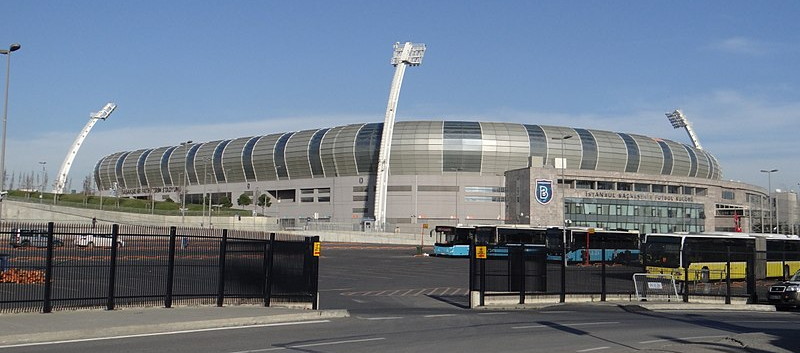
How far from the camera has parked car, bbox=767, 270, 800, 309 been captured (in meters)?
29.7

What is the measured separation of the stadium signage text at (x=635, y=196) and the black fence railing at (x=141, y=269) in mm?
99328

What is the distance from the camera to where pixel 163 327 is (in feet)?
56.7

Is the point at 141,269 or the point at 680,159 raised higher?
the point at 680,159

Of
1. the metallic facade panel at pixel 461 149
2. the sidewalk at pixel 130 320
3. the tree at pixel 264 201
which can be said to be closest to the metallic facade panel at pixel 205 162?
the tree at pixel 264 201

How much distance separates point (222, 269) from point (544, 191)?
95757mm

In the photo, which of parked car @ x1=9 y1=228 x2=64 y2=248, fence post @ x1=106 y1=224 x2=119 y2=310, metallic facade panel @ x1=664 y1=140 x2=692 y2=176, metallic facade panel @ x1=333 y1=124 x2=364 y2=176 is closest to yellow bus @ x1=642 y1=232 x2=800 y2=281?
fence post @ x1=106 y1=224 x2=119 y2=310

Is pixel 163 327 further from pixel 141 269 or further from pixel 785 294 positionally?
pixel 785 294

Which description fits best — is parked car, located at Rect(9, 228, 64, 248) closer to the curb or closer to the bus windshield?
the curb

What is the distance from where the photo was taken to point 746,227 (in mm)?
129875

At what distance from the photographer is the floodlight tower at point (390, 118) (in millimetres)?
123188

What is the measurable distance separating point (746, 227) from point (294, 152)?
244 feet

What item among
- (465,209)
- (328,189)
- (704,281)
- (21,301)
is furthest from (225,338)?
(328,189)

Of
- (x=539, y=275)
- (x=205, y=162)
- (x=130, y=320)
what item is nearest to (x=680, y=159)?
(x=205, y=162)

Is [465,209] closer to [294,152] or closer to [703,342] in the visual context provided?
[294,152]
